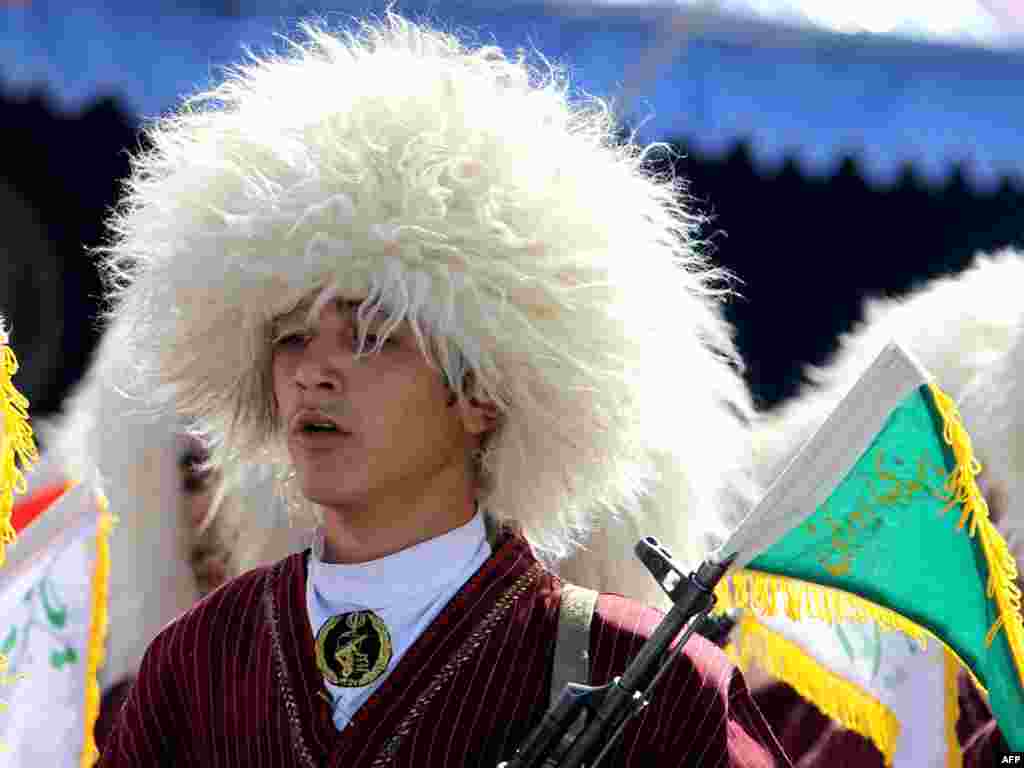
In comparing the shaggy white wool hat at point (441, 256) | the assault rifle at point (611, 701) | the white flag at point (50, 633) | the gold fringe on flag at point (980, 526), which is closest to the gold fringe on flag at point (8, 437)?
the shaggy white wool hat at point (441, 256)

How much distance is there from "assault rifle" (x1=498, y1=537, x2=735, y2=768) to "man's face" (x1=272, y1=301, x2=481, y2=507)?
13.5 inches

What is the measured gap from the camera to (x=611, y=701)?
2016 millimetres

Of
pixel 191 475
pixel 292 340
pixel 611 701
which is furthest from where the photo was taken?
pixel 191 475

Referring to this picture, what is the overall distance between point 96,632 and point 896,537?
1.49 m

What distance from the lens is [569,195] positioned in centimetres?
236

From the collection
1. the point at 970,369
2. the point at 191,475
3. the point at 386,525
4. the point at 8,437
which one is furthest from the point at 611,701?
the point at 191,475

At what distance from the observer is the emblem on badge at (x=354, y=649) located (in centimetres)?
227

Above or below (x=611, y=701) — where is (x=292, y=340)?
above

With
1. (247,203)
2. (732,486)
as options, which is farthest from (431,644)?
(732,486)

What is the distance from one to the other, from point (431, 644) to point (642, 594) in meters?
1.04

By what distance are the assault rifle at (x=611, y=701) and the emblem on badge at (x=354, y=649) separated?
10.8 inches

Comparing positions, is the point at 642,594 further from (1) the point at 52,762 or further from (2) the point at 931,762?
(1) the point at 52,762

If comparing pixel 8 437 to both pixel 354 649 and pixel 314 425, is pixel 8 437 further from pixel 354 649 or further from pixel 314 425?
pixel 354 649

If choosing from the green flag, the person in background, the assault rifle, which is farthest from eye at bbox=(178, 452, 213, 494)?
the assault rifle
